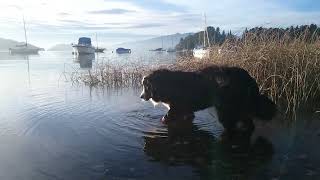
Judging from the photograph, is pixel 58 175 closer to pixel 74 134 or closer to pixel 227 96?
pixel 74 134

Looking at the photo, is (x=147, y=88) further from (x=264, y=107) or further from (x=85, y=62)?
(x=85, y=62)

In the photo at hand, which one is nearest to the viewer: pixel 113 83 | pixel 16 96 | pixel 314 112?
pixel 314 112

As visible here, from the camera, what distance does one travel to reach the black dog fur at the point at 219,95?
9.01 metres

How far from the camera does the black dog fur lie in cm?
901

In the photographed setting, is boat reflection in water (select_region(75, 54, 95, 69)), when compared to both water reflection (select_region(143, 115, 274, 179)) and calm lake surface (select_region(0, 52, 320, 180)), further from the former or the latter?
water reflection (select_region(143, 115, 274, 179))

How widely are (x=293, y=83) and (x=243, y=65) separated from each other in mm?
1849

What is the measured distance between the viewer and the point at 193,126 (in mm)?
10016

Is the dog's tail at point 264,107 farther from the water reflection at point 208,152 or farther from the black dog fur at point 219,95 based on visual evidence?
the water reflection at point 208,152

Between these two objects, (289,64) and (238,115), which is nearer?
(238,115)

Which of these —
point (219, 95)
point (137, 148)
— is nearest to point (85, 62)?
point (219, 95)

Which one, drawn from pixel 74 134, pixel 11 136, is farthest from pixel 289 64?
pixel 11 136

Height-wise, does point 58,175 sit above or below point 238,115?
below

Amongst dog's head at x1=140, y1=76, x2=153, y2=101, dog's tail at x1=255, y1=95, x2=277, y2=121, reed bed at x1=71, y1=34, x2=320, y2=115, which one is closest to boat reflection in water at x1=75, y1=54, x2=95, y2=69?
reed bed at x1=71, y1=34, x2=320, y2=115

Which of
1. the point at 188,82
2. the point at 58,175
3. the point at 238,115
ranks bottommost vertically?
the point at 58,175
